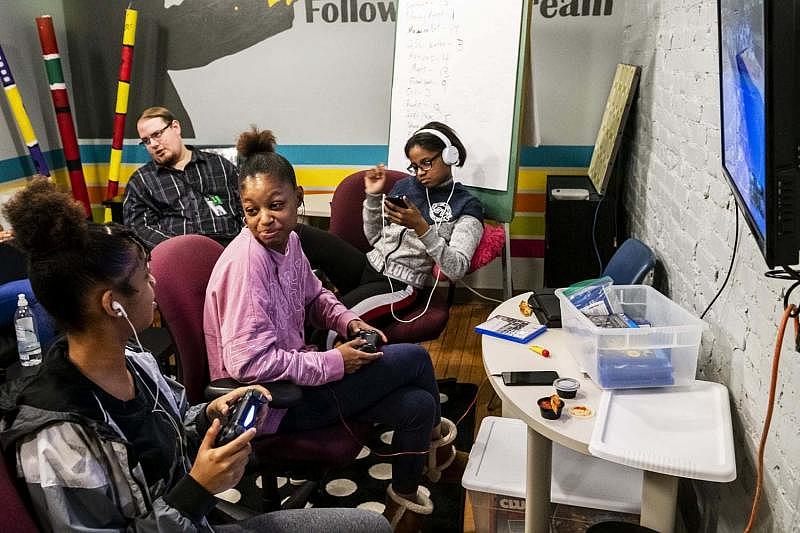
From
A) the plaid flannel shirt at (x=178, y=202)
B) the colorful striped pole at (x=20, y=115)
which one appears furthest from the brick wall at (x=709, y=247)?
the colorful striped pole at (x=20, y=115)

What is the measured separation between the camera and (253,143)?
206 cm

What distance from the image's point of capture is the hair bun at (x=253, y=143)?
2057 mm

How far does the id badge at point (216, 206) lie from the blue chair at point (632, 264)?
6.47 ft

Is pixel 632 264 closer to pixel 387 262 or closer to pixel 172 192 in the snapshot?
pixel 387 262

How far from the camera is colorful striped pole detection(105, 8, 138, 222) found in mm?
4023

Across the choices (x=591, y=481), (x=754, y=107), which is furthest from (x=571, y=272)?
(x=754, y=107)

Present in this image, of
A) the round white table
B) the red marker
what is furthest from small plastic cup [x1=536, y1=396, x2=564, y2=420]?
the red marker

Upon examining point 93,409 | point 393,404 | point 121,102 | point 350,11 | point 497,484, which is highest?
point 350,11

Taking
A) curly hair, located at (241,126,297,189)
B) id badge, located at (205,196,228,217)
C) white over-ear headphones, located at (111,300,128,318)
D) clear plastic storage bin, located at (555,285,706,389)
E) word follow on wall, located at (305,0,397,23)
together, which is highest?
word follow on wall, located at (305,0,397,23)

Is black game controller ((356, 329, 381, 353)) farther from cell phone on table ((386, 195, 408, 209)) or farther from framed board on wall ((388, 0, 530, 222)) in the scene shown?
framed board on wall ((388, 0, 530, 222))

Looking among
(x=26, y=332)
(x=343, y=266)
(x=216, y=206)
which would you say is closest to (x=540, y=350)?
(x=343, y=266)

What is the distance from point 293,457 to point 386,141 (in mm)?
2668

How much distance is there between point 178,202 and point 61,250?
2.34 meters

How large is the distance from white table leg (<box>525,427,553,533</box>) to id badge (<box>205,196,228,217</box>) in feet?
7.68
